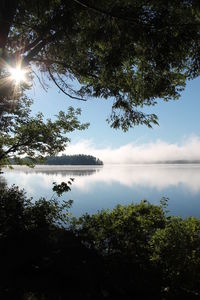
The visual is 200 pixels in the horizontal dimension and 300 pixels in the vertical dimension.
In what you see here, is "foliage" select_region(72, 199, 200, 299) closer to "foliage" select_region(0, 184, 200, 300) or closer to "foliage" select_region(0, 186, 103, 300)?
"foliage" select_region(0, 184, 200, 300)

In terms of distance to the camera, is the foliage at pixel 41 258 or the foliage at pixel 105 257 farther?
the foliage at pixel 105 257

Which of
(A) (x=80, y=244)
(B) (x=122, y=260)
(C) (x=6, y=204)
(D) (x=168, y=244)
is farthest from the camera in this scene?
(C) (x=6, y=204)

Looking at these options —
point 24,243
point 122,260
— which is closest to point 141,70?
point 122,260

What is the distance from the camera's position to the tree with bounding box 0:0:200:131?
4941 millimetres

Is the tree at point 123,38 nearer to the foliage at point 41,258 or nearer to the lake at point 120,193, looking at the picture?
the foliage at point 41,258

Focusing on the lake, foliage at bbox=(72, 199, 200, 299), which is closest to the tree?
foliage at bbox=(72, 199, 200, 299)

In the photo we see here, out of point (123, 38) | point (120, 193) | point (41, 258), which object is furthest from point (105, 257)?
point (120, 193)

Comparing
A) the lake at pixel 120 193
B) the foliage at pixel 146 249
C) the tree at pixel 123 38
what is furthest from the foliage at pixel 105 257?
the lake at pixel 120 193

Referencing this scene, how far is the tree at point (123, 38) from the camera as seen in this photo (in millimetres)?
4941

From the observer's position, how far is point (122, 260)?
731 centimetres

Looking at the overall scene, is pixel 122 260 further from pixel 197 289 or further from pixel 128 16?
pixel 128 16

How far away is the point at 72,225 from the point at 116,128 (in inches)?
168

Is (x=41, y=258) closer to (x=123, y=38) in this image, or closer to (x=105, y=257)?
(x=105, y=257)

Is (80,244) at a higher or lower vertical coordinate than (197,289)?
higher
